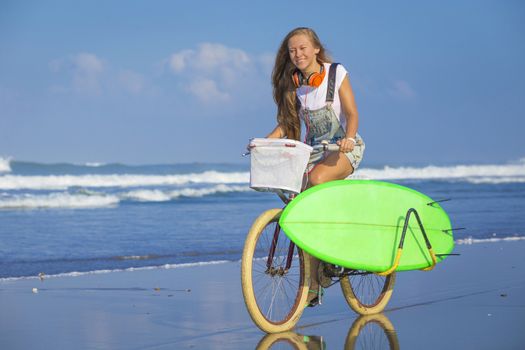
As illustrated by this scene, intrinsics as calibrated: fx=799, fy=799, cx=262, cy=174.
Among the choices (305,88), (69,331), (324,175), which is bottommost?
(69,331)

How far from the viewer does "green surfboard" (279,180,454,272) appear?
15.6 feet

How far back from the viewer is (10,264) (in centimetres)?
902

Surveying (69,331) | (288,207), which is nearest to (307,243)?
(288,207)

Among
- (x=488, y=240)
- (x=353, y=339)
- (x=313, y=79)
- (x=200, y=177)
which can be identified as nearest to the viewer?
(x=353, y=339)

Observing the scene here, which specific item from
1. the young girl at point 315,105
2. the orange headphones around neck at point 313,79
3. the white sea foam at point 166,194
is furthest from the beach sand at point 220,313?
the white sea foam at point 166,194

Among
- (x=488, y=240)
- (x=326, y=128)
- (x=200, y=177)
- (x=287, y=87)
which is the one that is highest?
(x=200, y=177)

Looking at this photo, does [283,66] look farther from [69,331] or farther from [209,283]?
[209,283]

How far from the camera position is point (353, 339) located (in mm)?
4602

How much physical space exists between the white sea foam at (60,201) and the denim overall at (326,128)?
15.7 m

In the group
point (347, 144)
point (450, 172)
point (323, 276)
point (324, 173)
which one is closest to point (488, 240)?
point (323, 276)

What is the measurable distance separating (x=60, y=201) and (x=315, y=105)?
57.0 feet

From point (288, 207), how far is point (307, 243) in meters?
0.24

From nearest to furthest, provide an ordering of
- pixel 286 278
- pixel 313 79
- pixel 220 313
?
pixel 313 79
pixel 286 278
pixel 220 313

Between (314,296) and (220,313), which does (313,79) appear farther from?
(220,313)
